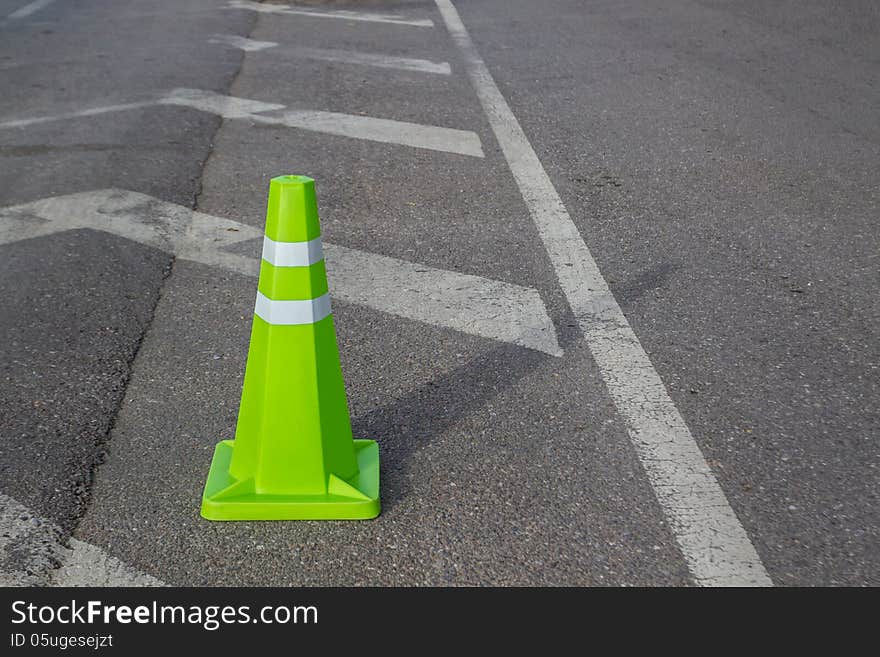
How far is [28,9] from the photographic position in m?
13.7

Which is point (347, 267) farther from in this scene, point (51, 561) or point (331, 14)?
point (331, 14)

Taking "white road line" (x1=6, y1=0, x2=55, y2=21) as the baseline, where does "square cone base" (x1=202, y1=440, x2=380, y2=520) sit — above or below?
above

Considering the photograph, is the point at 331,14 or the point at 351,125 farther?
the point at 331,14

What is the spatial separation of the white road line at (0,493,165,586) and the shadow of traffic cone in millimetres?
345

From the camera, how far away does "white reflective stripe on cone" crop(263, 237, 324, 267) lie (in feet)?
9.83

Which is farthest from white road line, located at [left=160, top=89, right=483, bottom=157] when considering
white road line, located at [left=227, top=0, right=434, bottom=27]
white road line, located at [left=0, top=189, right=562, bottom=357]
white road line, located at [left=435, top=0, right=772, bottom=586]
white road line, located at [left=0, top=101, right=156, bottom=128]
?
white road line, located at [left=227, top=0, right=434, bottom=27]

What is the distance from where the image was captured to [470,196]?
6293mm

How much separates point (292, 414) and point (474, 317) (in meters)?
1.59

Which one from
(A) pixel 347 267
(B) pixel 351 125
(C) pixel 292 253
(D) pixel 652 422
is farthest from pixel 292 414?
(B) pixel 351 125

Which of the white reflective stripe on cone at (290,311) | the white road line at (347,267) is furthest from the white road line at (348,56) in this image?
the white reflective stripe on cone at (290,311)

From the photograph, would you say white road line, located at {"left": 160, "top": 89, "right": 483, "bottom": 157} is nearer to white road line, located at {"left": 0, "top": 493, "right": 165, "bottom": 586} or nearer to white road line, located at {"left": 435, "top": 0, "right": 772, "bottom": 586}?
white road line, located at {"left": 435, "top": 0, "right": 772, "bottom": 586}
